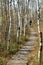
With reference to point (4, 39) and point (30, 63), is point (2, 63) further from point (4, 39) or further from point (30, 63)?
point (4, 39)

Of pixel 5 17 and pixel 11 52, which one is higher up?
pixel 5 17

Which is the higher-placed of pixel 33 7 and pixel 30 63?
pixel 33 7

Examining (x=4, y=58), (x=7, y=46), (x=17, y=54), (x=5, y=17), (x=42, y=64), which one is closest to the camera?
(x=42, y=64)

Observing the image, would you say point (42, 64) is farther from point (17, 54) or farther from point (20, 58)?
point (17, 54)

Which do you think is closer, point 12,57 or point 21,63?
point 21,63

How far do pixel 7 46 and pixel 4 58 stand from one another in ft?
10.1

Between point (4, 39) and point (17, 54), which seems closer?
point (17, 54)

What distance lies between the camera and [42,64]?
39.1 ft

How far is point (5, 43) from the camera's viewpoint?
58.2 feet

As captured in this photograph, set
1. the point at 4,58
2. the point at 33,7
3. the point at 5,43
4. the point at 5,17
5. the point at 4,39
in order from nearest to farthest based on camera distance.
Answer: the point at 4,58 → the point at 5,43 → the point at 4,39 → the point at 5,17 → the point at 33,7

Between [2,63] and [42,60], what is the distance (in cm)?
225

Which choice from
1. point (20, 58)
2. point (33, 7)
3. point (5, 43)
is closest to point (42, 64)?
point (20, 58)

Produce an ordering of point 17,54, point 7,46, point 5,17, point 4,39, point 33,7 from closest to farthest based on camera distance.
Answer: point 17,54 → point 7,46 → point 4,39 → point 5,17 → point 33,7

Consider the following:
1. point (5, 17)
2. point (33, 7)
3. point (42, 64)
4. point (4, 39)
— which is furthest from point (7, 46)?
point (33, 7)
